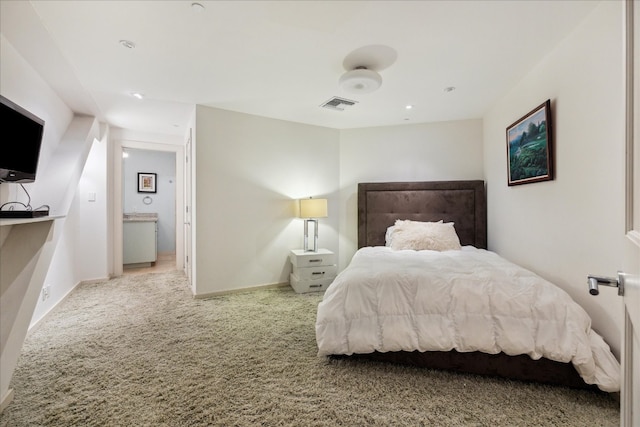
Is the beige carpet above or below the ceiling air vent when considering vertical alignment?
below

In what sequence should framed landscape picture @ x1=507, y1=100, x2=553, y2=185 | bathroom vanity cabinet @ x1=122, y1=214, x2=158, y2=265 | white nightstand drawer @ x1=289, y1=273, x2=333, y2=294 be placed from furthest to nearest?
bathroom vanity cabinet @ x1=122, y1=214, x2=158, y2=265 → white nightstand drawer @ x1=289, y1=273, x2=333, y2=294 → framed landscape picture @ x1=507, y1=100, x2=553, y2=185

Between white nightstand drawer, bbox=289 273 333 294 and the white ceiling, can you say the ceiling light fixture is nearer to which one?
the white ceiling

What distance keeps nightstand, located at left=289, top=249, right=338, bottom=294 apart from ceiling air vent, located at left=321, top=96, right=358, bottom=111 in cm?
189

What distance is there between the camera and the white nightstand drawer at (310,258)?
3584mm

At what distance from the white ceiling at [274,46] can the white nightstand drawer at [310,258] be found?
1.91 meters

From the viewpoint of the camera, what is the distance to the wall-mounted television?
158cm

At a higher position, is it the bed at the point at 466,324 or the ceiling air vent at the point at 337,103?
the ceiling air vent at the point at 337,103

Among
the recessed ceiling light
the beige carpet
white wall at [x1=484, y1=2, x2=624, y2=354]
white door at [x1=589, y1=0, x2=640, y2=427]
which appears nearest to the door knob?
white door at [x1=589, y1=0, x2=640, y2=427]

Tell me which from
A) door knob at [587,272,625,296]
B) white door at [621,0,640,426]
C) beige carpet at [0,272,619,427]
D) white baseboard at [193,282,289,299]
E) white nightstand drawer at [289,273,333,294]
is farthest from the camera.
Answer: white nightstand drawer at [289,273,333,294]

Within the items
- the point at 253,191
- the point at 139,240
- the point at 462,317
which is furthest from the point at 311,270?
the point at 139,240

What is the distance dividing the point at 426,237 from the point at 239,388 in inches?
96.5

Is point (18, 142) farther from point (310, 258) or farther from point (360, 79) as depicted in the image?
point (310, 258)

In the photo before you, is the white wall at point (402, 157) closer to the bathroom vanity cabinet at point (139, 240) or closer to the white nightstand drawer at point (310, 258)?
the white nightstand drawer at point (310, 258)

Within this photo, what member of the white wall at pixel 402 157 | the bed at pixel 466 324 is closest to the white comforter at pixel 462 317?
the bed at pixel 466 324
